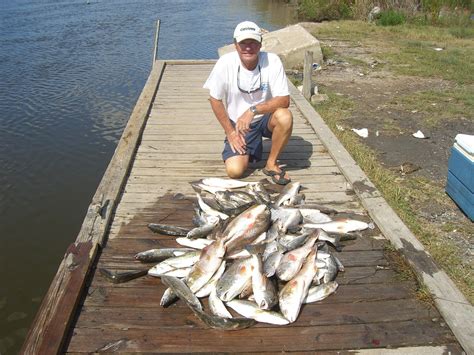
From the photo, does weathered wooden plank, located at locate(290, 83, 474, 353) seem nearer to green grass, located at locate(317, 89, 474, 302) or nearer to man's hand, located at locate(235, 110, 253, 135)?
green grass, located at locate(317, 89, 474, 302)

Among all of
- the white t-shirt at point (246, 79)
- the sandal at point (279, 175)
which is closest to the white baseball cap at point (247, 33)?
the white t-shirt at point (246, 79)

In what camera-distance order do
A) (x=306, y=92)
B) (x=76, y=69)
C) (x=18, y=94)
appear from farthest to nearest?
1. (x=76, y=69)
2. (x=18, y=94)
3. (x=306, y=92)

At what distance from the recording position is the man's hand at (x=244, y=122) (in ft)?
16.1

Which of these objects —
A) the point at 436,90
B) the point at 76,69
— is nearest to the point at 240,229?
the point at 436,90

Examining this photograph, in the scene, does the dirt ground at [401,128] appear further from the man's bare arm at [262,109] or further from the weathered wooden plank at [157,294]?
the man's bare arm at [262,109]

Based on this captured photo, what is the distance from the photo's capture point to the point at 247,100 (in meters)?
5.19

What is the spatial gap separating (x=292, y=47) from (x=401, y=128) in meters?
5.57

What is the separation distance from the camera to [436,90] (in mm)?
10891

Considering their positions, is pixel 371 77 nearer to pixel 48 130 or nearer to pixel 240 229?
pixel 48 130

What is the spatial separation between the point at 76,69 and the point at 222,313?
42.8ft

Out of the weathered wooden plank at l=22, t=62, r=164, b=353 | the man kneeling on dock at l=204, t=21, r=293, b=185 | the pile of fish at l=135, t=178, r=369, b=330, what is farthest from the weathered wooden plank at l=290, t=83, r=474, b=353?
the weathered wooden plank at l=22, t=62, r=164, b=353

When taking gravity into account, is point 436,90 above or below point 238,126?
below

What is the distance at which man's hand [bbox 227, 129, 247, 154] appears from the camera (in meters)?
4.95

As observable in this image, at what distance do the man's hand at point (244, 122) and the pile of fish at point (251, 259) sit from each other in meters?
0.81
